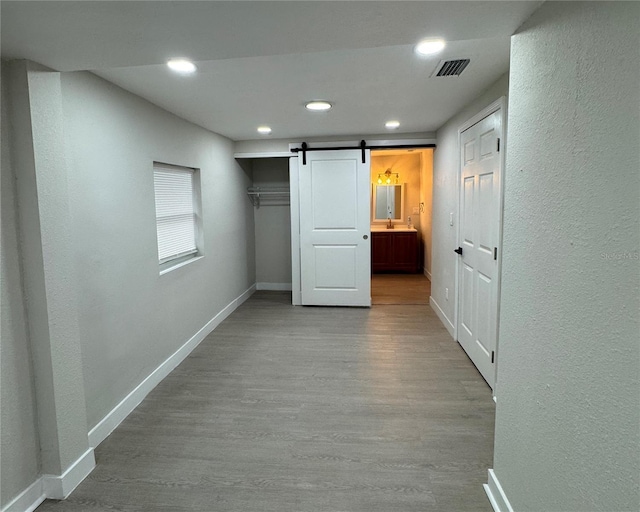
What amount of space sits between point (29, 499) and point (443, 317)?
369 centimetres

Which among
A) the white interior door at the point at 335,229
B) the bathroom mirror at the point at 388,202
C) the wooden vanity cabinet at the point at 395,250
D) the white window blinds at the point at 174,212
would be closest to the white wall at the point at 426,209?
the wooden vanity cabinet at the point at 395,250

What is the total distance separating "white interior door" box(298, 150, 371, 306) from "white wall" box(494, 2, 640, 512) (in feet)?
10.7

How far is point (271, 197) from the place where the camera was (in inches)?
223

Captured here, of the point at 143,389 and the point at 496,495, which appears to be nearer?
the point at 496,495

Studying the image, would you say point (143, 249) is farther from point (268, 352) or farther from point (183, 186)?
point (268, 352)

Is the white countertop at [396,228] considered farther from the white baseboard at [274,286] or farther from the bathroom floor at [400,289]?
the white baseboard at [274,286]

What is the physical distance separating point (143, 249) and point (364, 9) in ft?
7.22

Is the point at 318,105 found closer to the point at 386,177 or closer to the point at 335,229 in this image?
the point at 335,229

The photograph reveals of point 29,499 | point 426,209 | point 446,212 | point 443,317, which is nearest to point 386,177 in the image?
point 426,209

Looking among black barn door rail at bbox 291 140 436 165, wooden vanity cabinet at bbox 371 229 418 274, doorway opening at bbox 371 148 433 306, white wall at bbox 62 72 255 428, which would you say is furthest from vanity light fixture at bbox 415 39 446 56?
wooden vanity cabinet at bbox 371 229 418 274

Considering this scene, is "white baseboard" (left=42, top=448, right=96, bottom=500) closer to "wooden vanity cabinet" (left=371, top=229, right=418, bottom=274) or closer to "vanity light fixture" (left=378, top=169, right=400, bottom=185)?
"wooden vanity cabinet" (left=371, top=229, right=418, bottom=274)

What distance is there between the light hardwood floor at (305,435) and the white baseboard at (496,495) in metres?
0.04

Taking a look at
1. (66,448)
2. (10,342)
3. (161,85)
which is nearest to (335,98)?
(161,85)

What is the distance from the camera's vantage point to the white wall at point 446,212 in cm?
367
